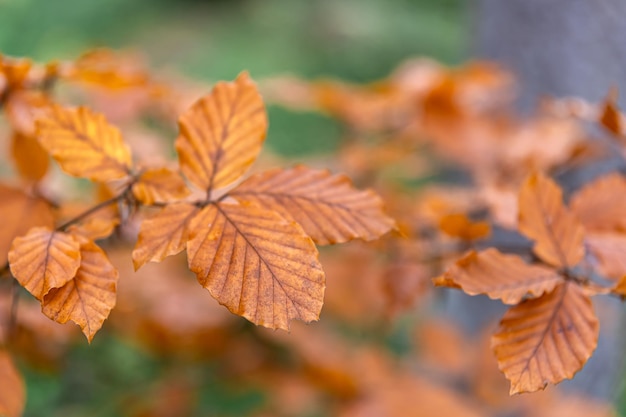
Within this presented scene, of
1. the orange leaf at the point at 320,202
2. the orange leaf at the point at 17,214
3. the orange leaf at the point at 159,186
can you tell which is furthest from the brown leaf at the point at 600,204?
the orange leaf at the point at 17,214

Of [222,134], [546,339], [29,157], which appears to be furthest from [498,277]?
[29,157]

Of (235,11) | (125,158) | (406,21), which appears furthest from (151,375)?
(235,11)

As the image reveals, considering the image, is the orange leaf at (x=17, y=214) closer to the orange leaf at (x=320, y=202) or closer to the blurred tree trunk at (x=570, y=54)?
the orange leaf at (x=320, y=202)

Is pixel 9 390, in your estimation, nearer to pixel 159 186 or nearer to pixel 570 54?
pixel 159 186

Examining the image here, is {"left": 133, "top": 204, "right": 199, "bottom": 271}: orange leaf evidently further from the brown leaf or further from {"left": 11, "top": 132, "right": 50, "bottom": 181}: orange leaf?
the brown leaf

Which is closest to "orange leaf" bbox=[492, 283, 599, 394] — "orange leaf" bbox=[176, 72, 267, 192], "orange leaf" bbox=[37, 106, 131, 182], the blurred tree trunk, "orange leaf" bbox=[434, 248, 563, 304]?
"orange leaf" bbox=[434, 248, 563, 304]
